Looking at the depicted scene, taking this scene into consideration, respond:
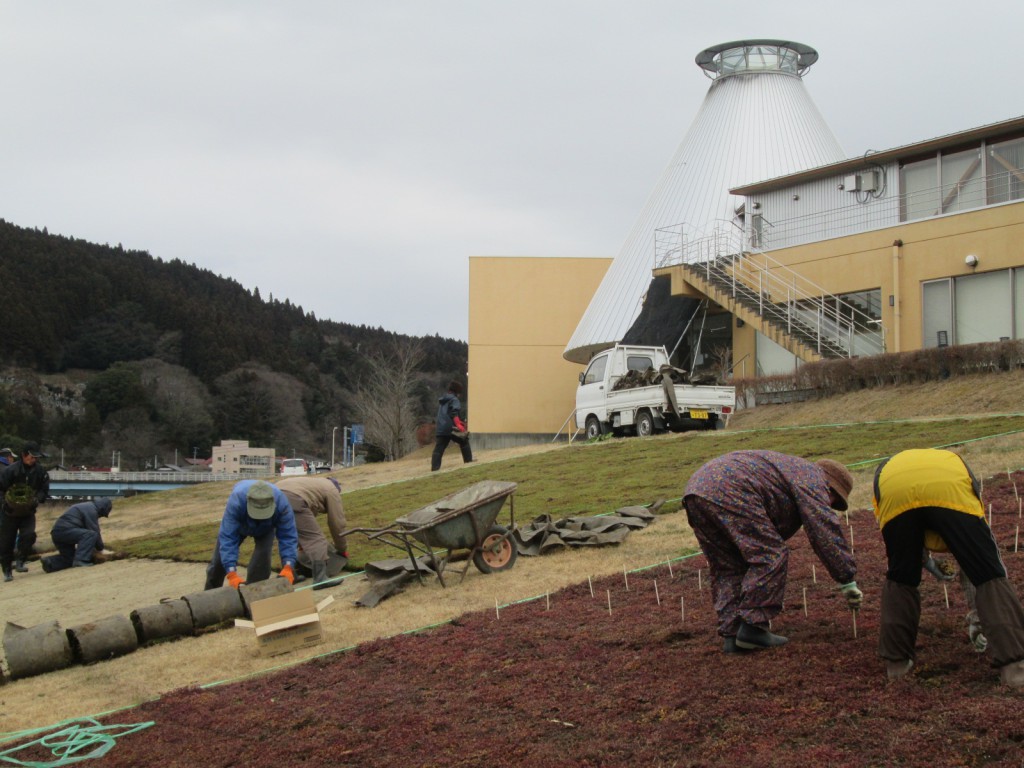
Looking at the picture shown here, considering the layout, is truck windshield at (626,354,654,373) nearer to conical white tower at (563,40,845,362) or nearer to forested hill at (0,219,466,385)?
conical white tower at (563,40,845,362)

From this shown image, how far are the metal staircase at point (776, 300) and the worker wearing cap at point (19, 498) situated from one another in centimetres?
1748

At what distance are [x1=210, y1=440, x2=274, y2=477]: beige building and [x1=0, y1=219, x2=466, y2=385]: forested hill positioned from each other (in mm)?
23944

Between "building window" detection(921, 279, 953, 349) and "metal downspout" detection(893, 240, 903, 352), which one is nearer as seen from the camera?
"building window" detection(921, 279, 953, 349)

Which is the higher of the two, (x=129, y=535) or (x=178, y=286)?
(x=178, y=286)

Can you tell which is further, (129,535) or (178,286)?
(178,286)

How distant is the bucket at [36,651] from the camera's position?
8.91m

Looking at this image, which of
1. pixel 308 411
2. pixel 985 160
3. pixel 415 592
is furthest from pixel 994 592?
pixel 308 411

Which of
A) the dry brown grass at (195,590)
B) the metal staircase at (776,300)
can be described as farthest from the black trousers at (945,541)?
the metal staircase at (776,300)

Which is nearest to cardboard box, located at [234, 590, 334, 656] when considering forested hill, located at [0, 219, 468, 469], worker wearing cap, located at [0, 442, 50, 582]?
worker wearing cap, located at [0, 442, 50, 582]

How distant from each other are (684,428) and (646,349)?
9.71 ft

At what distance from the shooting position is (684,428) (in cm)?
2183

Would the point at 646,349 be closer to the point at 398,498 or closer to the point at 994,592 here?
the point at 398,498

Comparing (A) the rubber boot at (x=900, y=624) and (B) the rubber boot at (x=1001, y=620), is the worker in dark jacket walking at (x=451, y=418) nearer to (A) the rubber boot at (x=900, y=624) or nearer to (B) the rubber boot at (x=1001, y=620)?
(A) the rubber boot at (x=900, y=624)

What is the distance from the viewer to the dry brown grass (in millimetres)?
8164
